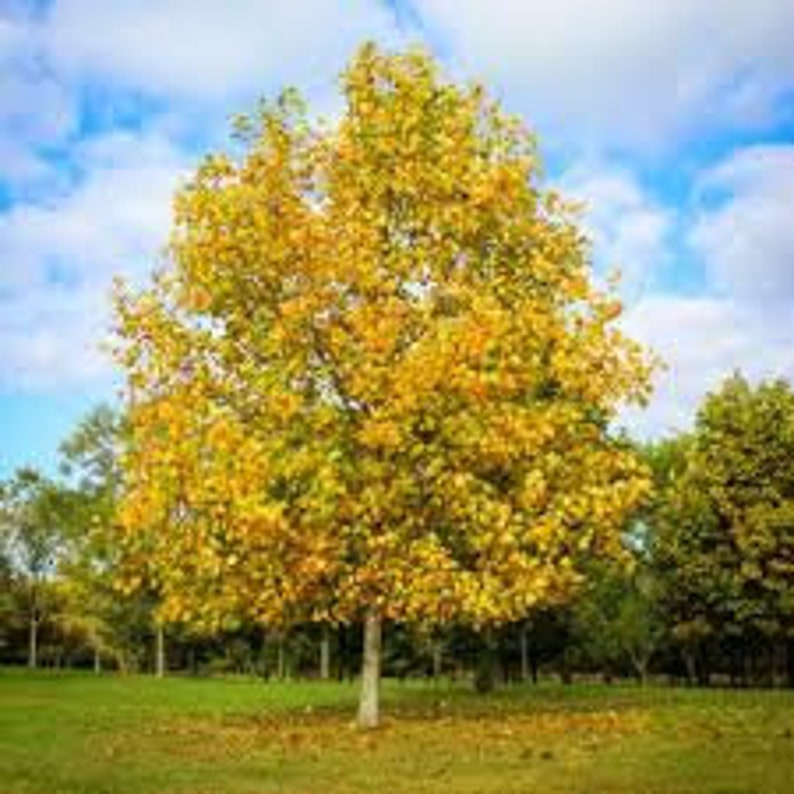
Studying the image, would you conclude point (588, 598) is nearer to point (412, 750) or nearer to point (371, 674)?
point (371, 674)

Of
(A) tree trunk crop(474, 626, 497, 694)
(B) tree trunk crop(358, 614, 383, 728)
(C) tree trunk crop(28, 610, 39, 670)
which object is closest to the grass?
(B) tree trunk crop(358, 614, 383, 728)

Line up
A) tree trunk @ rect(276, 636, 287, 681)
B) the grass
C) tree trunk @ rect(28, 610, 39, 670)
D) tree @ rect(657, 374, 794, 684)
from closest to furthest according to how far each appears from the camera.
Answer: the grass → tree @ rect(657, 374, 794, 684) → tree trunk @ rect(276, 636, 287, 681) → tree trunk @ rect(28, 610, 39, 670)

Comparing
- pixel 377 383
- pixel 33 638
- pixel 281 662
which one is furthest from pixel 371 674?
pixel 33 638

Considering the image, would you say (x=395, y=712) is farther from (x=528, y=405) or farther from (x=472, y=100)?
(x=472, y=100)

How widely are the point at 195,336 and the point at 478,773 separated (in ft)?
49.3

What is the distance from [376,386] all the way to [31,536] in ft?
301

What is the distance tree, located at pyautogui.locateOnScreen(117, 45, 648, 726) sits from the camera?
92.5 ft

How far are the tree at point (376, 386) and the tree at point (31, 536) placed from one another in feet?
269

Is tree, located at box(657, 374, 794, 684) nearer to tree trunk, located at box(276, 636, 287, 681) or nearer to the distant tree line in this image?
the distant tree line

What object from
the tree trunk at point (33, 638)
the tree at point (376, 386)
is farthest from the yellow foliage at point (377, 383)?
the tree trunk at point (33, 638)

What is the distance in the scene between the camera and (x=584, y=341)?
3080cm

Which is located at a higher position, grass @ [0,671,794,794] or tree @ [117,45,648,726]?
tree @ [117,45,648,726]

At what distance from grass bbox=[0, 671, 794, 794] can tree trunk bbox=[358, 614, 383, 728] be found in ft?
2.18

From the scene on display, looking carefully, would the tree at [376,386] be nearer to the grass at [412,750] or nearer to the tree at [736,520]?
the grass at [412,750]
